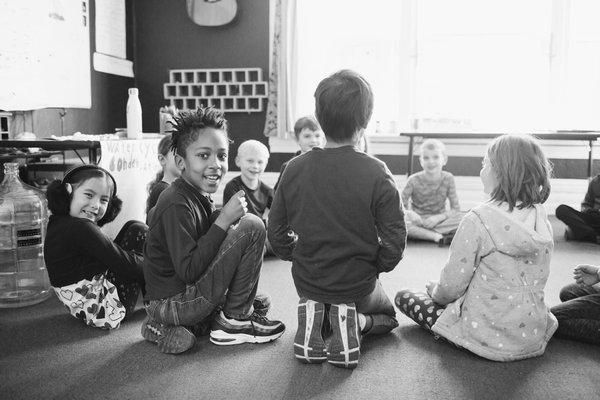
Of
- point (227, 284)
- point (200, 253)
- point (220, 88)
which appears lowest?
point (227, 284)

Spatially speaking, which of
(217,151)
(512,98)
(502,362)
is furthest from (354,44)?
(502,362)

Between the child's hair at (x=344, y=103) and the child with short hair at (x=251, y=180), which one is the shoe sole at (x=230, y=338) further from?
the child with short hair at (x=251, y=180)

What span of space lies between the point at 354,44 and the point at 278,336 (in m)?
3.72

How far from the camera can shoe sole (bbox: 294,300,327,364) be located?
1.68 meters

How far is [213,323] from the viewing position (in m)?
1.90

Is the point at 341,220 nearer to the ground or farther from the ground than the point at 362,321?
farther from the ground

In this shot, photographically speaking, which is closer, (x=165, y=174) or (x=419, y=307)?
(x=419, y=307)

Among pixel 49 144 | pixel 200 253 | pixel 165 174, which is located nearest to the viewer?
pixel 200 253

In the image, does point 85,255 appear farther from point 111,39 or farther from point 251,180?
point 111,39

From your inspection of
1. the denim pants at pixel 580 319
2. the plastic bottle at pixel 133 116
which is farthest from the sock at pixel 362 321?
the plastic bottle at pixel 133 116

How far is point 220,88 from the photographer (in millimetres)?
5078

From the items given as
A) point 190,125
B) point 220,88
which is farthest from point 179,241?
point 220,88

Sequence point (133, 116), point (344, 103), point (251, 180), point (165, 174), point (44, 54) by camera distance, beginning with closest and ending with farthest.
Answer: point (344, 103) → point (165, 174) → point (251, 180) → point (133, 116) → point (44, 54)

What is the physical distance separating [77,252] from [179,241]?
1.76 ft
